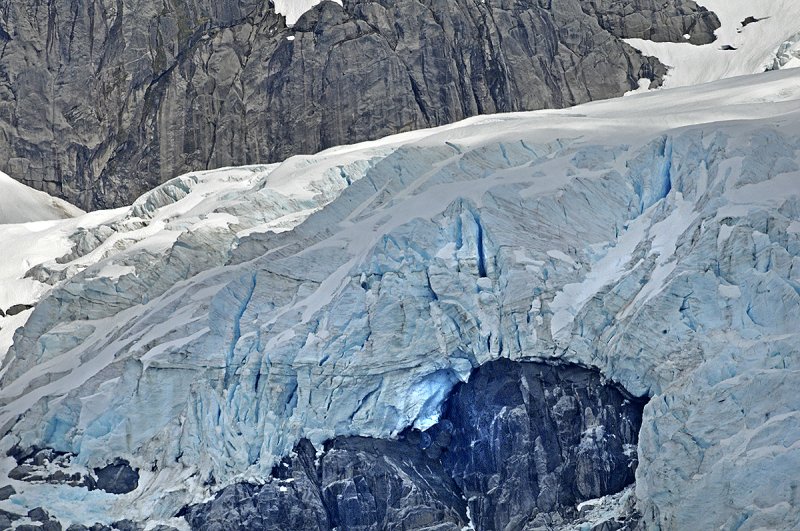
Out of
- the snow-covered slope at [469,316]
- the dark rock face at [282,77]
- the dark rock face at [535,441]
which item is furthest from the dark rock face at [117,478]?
the dark rock face at [282,77]

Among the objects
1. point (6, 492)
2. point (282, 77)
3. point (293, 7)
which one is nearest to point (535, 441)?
point (6, 492)

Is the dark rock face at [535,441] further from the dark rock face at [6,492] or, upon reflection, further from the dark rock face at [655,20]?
the dark rock face at [655,20]

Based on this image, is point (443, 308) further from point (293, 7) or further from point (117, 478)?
point (293, 7)

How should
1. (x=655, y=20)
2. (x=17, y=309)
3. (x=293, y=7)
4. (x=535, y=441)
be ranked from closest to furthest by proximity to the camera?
(x=535, y=441), (x=17, y=309), (x=293, y=7), (x=655, y=20)

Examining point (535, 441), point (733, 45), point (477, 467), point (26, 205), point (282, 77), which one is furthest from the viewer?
point (26, 205)

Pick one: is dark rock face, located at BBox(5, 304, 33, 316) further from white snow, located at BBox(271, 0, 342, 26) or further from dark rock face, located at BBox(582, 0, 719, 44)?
dark rock face, located at BBox(582, 0, 719, 44)

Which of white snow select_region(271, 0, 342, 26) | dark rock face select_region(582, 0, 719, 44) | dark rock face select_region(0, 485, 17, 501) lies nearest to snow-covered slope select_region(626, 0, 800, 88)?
dark rock face select_region(582, 0, 719, 44)
